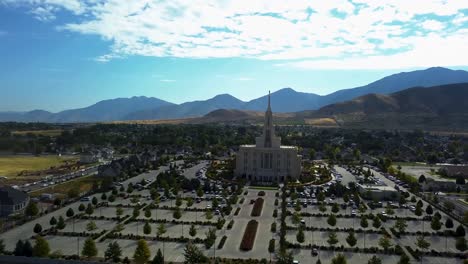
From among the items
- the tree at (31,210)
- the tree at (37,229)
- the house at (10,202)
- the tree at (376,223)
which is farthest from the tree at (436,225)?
the house at (10,202)

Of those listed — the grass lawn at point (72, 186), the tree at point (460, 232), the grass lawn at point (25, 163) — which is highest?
the grass lawn at point (25, 163)

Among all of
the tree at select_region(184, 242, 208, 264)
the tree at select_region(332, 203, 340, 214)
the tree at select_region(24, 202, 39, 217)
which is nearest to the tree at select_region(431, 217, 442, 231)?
the tree at select_region(332, 203, 340, 214)

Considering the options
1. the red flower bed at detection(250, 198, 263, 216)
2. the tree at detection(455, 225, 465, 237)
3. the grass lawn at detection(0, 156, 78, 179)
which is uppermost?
the grass lawn at detection(0, 156, 78, 179)

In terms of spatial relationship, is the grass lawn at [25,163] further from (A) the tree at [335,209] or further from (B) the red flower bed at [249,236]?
(A) the tree at [335,209]

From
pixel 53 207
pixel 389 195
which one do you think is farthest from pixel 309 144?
pixel 53 207

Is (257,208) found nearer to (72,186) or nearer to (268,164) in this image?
(268,164)

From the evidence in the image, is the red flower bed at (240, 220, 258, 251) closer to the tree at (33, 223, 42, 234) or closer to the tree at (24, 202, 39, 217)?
the tree at (33, 223, 42, 234)

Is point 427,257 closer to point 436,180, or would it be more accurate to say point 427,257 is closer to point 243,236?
point 243,236
